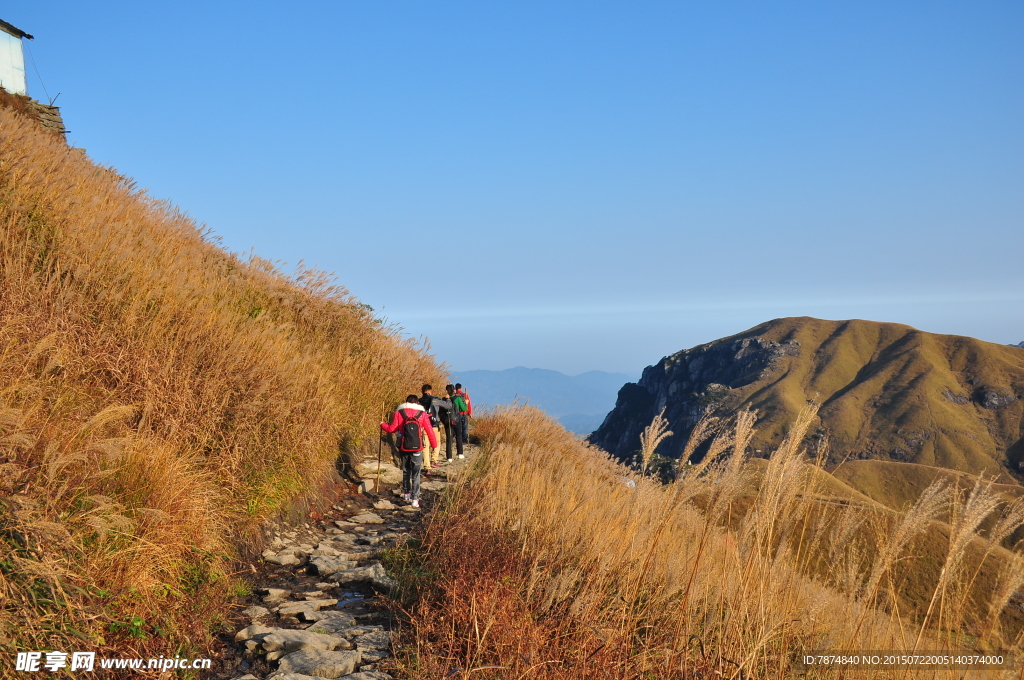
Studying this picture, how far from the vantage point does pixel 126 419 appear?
5203 mm

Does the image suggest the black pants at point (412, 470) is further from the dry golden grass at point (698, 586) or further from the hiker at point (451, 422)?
the hiker at point (451, 422)

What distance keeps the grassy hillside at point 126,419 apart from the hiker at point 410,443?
2.84 feet

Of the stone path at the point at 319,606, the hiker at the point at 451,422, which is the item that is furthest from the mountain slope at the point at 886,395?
the stone path at the point at 319,606

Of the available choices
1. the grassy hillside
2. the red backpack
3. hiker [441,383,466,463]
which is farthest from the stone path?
hiker [441,383,466,463]

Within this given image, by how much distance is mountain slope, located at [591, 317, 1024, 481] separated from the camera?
13262cm

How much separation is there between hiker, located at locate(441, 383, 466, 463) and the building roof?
2951 cm

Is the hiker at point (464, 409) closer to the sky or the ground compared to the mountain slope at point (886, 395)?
closer to the sky

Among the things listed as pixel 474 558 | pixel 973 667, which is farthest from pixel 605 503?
pixel 973 667

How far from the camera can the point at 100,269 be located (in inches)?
257

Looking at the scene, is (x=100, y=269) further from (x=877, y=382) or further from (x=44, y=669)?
(x=877, y=382)

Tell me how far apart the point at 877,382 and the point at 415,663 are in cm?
18798

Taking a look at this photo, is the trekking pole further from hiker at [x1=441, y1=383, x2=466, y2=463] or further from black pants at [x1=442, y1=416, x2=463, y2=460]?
black pants at [x1=442, y1=416, x2=463, y2=460]

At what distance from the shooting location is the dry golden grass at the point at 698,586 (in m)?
3.33

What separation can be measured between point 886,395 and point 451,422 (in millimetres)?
175346
